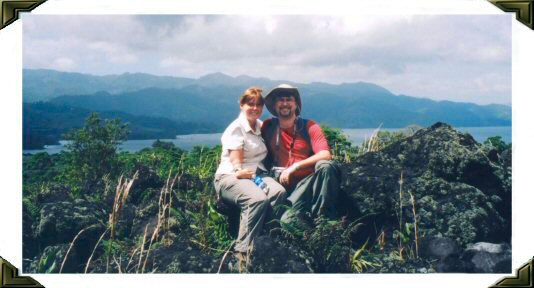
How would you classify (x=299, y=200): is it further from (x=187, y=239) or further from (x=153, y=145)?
(x=153, y=145)

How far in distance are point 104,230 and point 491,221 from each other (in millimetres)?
4702

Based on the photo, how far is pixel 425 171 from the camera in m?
→ 7.93

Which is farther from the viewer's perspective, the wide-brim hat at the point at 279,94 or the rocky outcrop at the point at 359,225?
the wide-brim hat at the point at 279,94

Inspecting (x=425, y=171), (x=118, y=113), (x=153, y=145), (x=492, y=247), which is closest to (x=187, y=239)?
(x=153, y=145)

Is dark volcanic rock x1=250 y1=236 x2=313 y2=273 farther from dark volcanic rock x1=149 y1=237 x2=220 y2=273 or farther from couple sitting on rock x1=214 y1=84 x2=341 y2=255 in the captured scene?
dark volcanic rock x1=149 y1=237 x2=220 y2=273

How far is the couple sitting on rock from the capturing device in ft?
24.0

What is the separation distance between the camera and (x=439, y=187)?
772 cm

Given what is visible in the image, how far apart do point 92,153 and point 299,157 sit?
2.79 m

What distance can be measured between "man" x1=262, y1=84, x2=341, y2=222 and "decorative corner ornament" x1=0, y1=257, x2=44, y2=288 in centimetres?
305

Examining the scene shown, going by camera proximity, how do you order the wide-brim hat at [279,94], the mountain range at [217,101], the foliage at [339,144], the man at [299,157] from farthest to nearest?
the foliage at [339,144], the mountain range at [217,101], the wide-brim hat at [279,94], the man at [299,157]

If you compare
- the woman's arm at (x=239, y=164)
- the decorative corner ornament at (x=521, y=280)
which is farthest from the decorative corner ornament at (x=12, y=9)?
the decorative corner ornament at (x=521, y=280)

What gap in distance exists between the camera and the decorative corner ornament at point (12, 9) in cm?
748

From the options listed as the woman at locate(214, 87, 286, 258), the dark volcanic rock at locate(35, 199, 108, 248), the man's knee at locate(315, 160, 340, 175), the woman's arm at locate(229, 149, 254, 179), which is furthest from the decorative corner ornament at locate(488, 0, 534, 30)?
the dark volcanic rock at locate(35, 199, 108, 248)

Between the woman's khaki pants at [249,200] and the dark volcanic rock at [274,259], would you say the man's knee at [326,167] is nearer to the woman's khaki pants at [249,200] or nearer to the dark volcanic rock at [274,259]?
the woman's khaki pants at [249,200]
